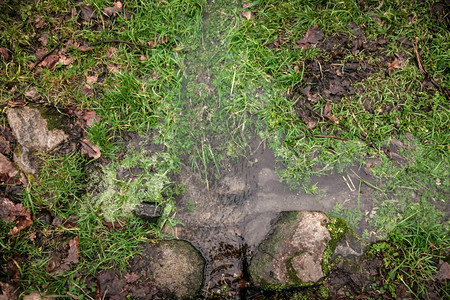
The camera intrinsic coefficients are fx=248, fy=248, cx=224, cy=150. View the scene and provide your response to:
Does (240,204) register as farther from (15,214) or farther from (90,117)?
(15,214)

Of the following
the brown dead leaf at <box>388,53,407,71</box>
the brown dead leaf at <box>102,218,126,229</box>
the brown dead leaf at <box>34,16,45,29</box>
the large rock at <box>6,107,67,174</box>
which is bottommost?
the brown dead leaf at <box>102,218,126,229</box>

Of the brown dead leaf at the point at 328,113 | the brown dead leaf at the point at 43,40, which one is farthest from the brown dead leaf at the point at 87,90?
the brown dead leaf at the point at 328,113

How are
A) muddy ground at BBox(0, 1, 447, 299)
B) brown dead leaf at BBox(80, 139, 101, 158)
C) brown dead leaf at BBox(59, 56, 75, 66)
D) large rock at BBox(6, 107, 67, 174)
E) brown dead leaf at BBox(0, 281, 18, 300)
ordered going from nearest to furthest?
brown dead leaf at BBox(0, 281, 18, 300) < muddy ground at BBox(0, 1, 447, 299) < large rock at BBox(6, 107, 67, 174) < brown dead leaf at BBox(80, 139, 101, 158) < brown dead leaf at BBox(59, 56, 75, 66)

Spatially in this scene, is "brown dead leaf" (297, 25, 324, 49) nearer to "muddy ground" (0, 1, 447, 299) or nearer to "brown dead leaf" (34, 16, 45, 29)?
"muddy ground" (0, 1, 447, 299)

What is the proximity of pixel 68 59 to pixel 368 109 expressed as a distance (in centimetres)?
372

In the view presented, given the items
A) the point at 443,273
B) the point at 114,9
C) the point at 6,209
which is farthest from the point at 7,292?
the point at 443,273

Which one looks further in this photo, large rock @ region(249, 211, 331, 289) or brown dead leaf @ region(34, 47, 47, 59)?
brown dead leaf @ region(34, 47, 47, 59)

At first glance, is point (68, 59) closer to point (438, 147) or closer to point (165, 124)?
point (165, 124)

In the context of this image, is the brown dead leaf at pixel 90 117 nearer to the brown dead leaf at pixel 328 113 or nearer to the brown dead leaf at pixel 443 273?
the brown dead leaf at pixel 328 113

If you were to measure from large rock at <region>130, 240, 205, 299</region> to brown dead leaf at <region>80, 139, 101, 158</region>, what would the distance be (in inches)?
48.3

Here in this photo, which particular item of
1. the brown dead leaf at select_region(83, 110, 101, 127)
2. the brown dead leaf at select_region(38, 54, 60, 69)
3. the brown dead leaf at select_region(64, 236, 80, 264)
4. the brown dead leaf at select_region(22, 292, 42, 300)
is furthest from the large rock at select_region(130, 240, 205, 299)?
the brown dead leaf at select_region(38, 54, 60, 69)

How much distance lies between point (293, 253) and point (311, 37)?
252 centimetres

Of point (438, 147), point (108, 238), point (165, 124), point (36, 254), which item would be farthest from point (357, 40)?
point (36, 254)

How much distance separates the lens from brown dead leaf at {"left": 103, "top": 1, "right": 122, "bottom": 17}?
10.0 ft
